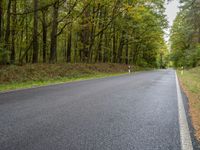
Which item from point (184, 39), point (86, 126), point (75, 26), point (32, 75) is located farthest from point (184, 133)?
point (184, 39)

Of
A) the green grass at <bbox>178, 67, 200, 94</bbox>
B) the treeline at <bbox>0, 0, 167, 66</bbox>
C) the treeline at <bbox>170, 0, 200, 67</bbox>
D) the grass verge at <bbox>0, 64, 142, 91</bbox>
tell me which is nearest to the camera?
the grass verge at <bbox>0, 64, 142, 91</bbox>

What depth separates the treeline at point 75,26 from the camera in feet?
68.0

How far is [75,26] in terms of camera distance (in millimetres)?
26797

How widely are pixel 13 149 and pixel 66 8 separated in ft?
69.1

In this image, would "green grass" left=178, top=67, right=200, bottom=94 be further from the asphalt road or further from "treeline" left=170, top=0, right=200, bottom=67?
"treeline" left=170, top=0, right=200, bottom=67

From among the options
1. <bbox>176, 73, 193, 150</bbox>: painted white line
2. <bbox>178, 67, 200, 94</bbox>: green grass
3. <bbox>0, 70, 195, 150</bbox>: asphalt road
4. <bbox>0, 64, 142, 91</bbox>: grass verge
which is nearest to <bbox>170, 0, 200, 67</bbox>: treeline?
<bbox>178, 67, 200, 94</bbox>: green grass

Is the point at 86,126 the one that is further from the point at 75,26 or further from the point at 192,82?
the point at 75,26

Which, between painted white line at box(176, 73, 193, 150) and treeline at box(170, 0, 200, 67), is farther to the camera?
treeline at box(170, 0, 200, 67)

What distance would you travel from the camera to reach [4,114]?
5621 mm

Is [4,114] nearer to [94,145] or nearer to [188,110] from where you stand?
[94,145]

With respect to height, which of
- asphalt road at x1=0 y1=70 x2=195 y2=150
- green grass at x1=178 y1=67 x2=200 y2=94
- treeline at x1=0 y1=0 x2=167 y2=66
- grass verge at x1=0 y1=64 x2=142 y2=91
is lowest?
green grass at x1=178 y1=67 x2=200 y2=94

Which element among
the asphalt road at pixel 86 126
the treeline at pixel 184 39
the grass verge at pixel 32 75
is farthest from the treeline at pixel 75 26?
the asphalt road at pixel 86 126

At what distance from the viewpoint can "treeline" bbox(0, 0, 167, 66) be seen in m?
20.7

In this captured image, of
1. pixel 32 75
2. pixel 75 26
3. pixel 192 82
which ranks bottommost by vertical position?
pixel 192 82
